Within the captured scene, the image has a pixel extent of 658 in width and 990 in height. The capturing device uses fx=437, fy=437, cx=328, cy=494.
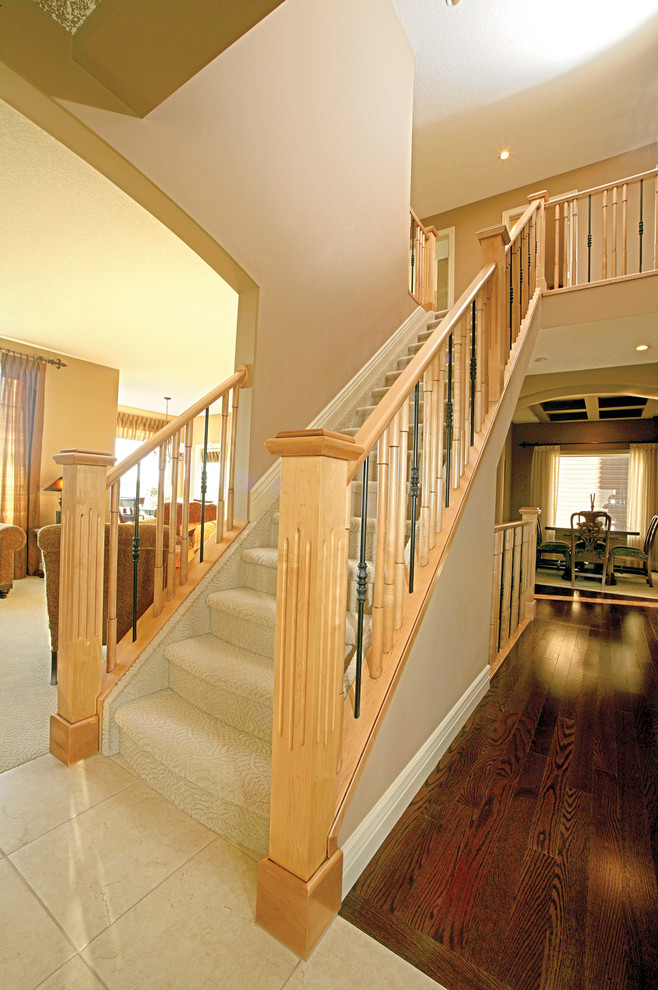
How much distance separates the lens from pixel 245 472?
8.17 ft

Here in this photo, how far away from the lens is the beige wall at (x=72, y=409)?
561cm

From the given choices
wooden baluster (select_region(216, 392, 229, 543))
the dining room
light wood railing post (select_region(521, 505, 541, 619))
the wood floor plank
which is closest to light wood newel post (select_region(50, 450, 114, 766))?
wooden baluster (select_region(216, 392, 229, 543))

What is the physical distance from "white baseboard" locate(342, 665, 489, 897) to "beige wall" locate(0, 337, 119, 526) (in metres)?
5.54

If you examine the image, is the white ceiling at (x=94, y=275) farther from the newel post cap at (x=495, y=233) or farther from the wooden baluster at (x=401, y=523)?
the wooden baluster at (x=401, y=523)

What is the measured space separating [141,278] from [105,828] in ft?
Answer: 13.2

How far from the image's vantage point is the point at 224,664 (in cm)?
176

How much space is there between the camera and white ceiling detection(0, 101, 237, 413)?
2693 millimetres

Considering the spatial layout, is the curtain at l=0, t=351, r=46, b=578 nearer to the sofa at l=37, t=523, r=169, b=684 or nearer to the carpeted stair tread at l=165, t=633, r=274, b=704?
the sofa at l=37, t=523, r=169, b=684

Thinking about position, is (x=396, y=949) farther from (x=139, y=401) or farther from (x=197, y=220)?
(x=139, y=401)

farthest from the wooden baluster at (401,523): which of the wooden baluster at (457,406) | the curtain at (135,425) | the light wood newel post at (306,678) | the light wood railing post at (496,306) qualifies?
the curtain at (135,425)

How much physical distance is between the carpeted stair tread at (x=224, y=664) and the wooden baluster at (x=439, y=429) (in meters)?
0.87

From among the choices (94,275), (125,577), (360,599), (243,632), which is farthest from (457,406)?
(94,275)

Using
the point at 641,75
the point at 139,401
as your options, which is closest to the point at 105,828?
the point at 641,75

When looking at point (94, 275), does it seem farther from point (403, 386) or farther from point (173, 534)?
point (403, 386)
